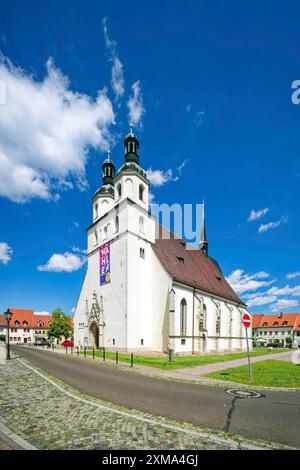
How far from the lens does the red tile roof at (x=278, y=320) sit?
7719cm

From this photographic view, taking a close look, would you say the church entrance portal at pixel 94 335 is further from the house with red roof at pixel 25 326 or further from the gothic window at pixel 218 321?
the house with red roof at pixel 25 326

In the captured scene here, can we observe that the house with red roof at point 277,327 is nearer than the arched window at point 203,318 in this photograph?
No

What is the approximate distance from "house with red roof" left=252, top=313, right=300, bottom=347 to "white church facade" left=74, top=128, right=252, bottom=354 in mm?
47786

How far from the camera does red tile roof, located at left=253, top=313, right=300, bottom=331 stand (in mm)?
77188

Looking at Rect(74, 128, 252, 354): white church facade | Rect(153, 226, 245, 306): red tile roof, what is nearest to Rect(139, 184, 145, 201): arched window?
Rect(74, 128, 252, 354): white church facade

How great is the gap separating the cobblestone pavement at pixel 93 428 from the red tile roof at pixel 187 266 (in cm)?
2203

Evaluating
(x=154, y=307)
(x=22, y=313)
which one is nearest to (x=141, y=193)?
(x=154, y=307)

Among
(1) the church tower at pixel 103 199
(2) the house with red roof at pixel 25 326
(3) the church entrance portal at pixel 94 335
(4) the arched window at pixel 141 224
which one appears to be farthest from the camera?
(2) the house with red roof at pixel 25 326

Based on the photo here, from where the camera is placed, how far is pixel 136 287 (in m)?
29.7

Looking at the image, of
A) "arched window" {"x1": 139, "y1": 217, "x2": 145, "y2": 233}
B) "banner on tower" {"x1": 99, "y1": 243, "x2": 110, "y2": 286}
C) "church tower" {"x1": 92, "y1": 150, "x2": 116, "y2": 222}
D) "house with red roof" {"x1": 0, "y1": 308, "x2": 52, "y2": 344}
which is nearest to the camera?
"banner on tower" {"x1": 99, "y1": 243, "x2": 110, "y2": 286}

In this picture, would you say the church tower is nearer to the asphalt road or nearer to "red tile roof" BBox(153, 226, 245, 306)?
"red tile roof" BBox(153, 226, 245, 306)

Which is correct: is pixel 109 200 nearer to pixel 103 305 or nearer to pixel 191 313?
pixel 103 305

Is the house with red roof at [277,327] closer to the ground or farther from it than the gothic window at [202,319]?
closer to the ground

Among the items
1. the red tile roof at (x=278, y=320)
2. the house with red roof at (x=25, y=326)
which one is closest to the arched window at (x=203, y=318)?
the house with red roof at (x=25, y=326)
